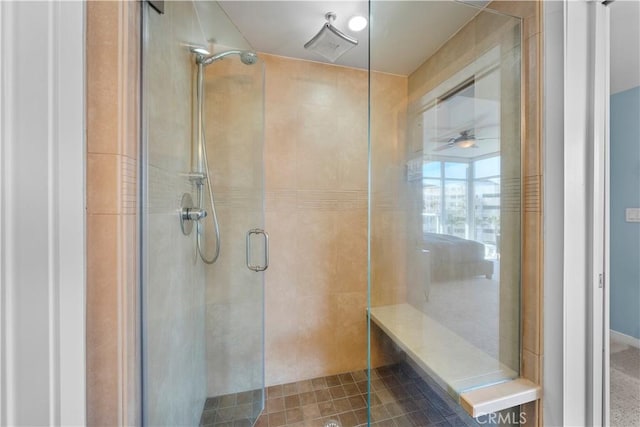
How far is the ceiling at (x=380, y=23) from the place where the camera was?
117 cm

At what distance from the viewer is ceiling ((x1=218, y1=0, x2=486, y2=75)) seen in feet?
3.84

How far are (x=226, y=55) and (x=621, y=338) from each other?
2132 millimetres

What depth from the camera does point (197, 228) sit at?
4.08ft

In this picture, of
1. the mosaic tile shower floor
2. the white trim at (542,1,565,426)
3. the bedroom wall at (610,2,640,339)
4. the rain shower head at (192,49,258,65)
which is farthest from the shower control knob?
the bedroom wall at (610,2,640,339)

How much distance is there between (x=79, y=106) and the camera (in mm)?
622

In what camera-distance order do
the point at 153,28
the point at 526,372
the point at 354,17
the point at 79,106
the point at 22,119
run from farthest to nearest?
the point at 354,17
the point at 526,372
the point at 153,28
the point at 79,106
the point at 22,119

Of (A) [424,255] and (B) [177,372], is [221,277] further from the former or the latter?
(A) [424,255]

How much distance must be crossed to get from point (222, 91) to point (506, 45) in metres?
1.36

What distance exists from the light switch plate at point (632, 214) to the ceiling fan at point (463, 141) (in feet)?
1.78

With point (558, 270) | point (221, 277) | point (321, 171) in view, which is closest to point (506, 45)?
point (558, 270)

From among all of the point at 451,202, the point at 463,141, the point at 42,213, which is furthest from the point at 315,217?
the point at 42,213

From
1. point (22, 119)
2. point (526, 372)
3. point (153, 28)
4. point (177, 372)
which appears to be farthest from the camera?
point (177, 372)

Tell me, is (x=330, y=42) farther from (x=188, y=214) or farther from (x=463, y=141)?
(x=188, y=214)

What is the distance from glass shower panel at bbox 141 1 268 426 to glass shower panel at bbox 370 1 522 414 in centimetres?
79
